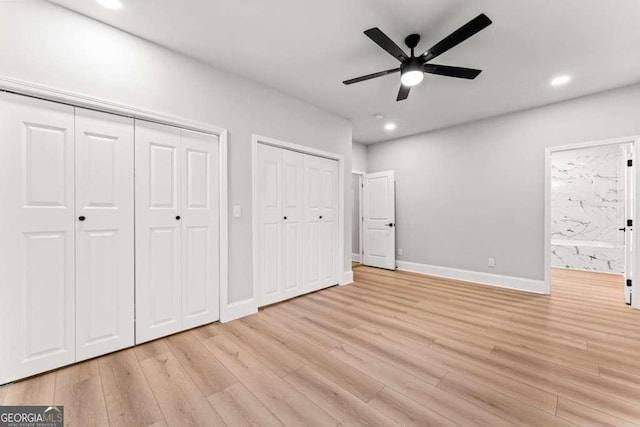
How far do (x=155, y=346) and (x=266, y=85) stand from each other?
3005 millimetres

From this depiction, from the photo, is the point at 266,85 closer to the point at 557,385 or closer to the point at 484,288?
the point at 557,385

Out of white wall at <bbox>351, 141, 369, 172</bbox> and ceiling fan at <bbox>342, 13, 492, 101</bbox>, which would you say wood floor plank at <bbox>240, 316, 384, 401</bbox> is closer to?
ceiling fan at <bbox>342, 13, 492, 101</bbox>

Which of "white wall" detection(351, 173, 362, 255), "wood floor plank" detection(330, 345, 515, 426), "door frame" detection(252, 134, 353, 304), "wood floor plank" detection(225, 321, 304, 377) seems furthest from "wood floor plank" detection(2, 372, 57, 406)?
"white wall" detection(351, 173, 362, 255)

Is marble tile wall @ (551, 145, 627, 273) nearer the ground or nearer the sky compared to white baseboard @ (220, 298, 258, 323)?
nearer the sky

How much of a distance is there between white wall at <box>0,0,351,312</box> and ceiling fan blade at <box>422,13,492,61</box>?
1.91 meters

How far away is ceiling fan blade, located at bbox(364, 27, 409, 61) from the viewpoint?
1.88m

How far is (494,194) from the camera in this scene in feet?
14.0

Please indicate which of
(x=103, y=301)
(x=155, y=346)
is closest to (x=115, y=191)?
(x=103, y=301)

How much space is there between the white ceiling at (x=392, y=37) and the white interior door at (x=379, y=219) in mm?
2197

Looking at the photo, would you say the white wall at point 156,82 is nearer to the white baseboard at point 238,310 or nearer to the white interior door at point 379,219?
the white baseboard at point 238,310

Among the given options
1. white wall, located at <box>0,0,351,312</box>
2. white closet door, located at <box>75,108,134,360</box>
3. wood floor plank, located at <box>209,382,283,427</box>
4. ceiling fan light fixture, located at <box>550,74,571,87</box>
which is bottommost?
wood floor plank, located at <box>209,382,283,427</box>

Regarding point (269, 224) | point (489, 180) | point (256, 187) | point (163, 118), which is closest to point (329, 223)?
point (269, 224)

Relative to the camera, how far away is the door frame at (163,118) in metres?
1.84

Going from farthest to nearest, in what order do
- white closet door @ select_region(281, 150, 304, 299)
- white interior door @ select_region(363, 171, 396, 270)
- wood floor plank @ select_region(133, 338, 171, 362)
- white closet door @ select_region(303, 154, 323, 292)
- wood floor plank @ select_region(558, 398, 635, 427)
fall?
white interior door @ select_region(363, 171, 396, 270) < white closet door @ select_region(303, 154, 323, 292) < white closet door @ select_region(281, 150, 304, 299) < wood floor plank @ select_region(133, 338, 171, 362) < wood floor plank @ select_region(558, 398, 635, 427)
